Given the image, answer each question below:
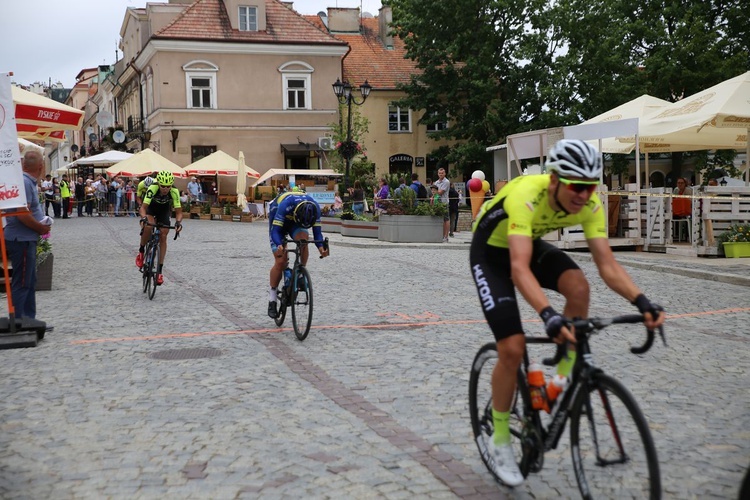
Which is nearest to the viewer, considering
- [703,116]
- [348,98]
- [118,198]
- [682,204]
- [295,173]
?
[703,116]

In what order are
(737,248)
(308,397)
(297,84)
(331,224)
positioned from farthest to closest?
(297,84) → (331,224) → (737,248) → (308,397)

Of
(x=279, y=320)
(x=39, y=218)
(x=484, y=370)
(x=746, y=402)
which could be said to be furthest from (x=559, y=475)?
(x=39, y=218)

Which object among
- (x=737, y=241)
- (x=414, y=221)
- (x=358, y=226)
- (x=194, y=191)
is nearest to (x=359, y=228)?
(x=358, y=226)

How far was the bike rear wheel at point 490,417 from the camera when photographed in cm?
443

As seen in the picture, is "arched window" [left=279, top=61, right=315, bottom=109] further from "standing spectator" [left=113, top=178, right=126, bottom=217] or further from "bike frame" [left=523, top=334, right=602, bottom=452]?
"bike frame" [left=523, top=334, right=602, bottom=452]

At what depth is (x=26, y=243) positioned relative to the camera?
9.47 metres

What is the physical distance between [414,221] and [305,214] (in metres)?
13.2

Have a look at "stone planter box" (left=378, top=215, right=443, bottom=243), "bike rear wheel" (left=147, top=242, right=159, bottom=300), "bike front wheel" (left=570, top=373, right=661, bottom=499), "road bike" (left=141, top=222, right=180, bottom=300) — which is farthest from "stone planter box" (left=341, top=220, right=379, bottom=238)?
"bike front wheel" (left=570, top=373, right=661, bottom=499)

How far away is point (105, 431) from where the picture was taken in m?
5.82

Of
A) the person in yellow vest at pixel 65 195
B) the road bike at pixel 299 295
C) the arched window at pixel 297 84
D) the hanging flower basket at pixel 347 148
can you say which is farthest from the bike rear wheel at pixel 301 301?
the arched window at pixel 297 84

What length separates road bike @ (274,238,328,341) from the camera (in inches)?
362

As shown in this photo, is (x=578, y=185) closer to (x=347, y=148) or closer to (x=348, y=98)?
(x=348, y=98)

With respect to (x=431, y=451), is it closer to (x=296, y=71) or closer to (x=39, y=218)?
(x=39, y=218)

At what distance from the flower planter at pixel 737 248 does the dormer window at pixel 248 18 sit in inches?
1434
